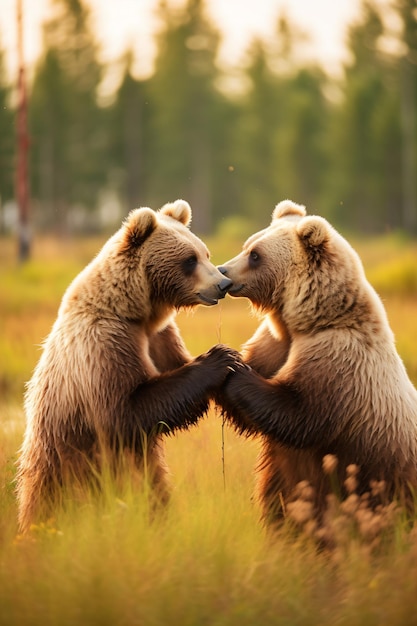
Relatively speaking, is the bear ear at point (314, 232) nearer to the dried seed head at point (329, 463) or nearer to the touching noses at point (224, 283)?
the touching noses at point (224, 283)

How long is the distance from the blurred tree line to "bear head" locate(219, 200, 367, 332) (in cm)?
3526

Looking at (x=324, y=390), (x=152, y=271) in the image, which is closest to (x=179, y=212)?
(x=152, y=271)

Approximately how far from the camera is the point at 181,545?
4.07 m

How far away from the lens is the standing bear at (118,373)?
15.8 feet

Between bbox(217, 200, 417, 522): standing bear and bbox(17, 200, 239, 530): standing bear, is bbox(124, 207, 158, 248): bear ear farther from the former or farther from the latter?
bbox(217, 200, 417, 522): standing bear

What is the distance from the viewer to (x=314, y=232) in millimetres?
5094

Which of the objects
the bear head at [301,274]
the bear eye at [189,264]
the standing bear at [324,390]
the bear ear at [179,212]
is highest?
the bear ear at [179,212]

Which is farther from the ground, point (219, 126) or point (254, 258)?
point (219, 126)

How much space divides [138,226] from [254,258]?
0.69m

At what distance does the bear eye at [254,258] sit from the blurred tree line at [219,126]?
35.3m

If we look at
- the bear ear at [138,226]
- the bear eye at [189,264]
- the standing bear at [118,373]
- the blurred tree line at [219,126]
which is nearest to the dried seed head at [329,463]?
the standing bear at [118,373]

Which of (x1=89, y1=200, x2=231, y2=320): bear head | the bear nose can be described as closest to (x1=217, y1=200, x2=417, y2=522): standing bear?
the bear nose

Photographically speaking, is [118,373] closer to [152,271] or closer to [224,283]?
[152,271]

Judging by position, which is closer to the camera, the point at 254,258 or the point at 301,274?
the point at 301,274
